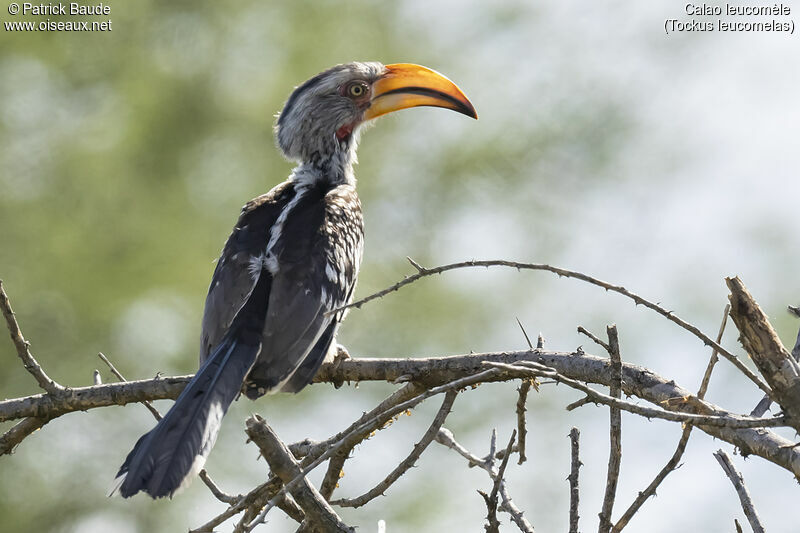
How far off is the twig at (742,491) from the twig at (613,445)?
0.97 ft

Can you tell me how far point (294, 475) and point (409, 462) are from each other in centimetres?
48

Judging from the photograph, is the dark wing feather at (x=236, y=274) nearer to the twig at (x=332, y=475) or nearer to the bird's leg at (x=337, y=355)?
the bird's leg at (x=337, y=355)

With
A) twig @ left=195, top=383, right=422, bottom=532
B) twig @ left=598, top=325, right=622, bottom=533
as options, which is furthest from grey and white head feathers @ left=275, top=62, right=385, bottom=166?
twig @ left=598, top=325, right=622, bottom=533

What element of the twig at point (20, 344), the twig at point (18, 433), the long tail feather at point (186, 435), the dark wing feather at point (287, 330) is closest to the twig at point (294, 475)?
the long tail feather at point (186, 435)

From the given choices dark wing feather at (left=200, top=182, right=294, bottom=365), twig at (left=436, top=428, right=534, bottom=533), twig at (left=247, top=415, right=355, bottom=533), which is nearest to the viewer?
twig at (left=247, top=415, right=355, bottom=533)

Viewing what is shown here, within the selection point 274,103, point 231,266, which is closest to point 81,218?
point 274,103

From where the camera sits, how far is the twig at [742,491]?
2.29 meters

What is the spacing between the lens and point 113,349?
9.36 meters

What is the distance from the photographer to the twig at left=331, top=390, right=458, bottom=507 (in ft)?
9.46

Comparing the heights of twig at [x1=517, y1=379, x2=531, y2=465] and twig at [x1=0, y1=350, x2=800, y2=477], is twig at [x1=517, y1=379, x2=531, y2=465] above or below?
below

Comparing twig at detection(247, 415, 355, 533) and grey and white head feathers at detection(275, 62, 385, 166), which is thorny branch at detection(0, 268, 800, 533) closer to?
twig at detection(247, 415, 355, 533)

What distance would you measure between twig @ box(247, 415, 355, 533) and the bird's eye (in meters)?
3.03

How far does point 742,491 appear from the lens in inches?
91.9

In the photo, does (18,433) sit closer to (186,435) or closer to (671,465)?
(186,435)
